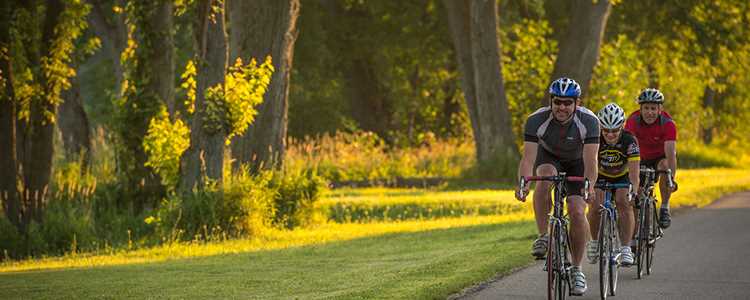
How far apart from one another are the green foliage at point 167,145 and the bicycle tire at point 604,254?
34.4 ft

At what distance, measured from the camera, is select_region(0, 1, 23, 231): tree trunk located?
21000mm

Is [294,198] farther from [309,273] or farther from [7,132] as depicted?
[309,273]

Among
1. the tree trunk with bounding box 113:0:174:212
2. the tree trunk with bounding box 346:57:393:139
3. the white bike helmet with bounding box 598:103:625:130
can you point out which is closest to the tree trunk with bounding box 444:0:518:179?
the tree trunk with bounding box 113:0:174:212

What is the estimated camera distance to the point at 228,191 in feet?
69.5

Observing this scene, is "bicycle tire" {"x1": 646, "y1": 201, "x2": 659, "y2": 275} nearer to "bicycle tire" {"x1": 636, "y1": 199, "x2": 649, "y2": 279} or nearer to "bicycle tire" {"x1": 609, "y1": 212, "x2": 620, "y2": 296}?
"bicycle tire" {"x1": 636, "y1": 199, "x2": 649, "y2": 279}

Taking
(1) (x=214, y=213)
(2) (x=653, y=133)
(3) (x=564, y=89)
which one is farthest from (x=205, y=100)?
(3) (x=564, y=89)

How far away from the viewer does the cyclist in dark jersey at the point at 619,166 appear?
13000 millimetres

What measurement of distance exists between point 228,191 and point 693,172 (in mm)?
23186

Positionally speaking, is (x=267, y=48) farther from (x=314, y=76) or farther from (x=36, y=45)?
(x=314, y=76)

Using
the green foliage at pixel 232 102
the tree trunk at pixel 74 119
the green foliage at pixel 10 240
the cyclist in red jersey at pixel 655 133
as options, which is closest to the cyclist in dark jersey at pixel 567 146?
the cyclist in red jersey at pixel 655 133

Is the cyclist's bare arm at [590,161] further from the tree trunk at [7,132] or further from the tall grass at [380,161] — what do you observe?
the tall grass at [380,161]

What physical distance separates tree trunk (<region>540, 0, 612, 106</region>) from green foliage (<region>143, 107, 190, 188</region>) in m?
14.1

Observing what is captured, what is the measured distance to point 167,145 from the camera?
21.7 meters

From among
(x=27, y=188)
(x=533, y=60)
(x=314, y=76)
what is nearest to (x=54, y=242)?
(x=27, y=188)
